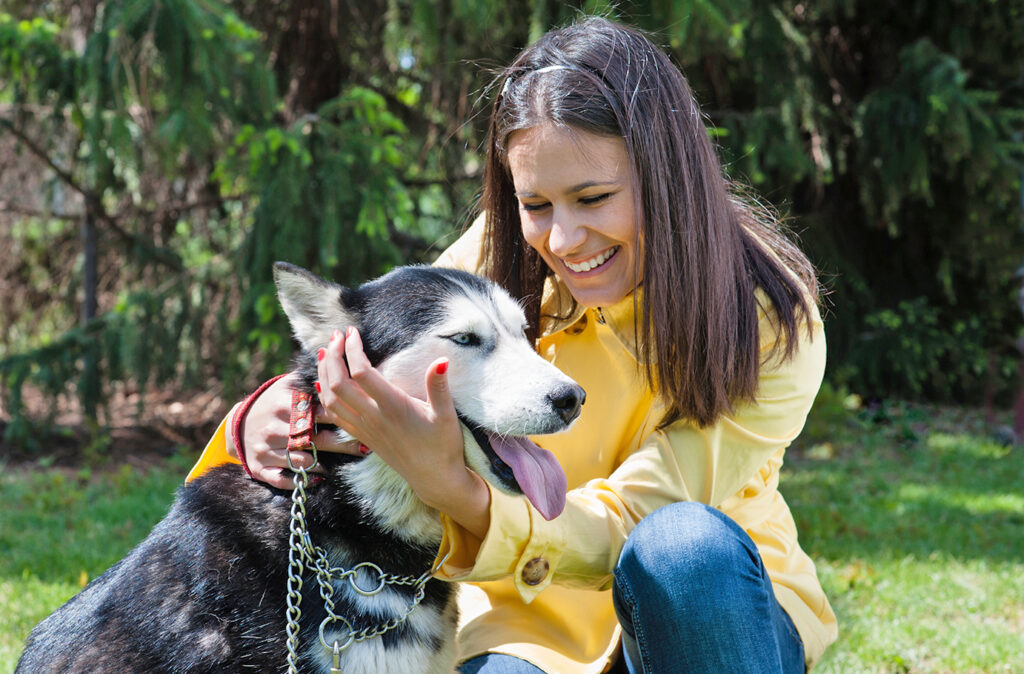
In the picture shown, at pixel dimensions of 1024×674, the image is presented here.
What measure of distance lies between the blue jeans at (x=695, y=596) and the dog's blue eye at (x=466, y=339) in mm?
590

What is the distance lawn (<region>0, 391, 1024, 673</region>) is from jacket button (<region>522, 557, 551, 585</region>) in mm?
1489

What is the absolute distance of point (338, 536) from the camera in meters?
2.02

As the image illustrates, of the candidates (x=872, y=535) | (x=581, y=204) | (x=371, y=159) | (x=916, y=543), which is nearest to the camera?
(x=581, y=204)

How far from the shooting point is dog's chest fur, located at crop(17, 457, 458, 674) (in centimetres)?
189

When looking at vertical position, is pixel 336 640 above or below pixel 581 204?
below

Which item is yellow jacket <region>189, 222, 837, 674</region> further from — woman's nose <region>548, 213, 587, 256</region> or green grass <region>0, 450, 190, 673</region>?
green grass <region>0, 450, 190, 673</region>

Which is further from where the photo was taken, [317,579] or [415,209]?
[415,209]

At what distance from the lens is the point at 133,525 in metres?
4.46

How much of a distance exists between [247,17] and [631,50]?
4.76 m

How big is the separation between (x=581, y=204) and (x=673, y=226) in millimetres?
248

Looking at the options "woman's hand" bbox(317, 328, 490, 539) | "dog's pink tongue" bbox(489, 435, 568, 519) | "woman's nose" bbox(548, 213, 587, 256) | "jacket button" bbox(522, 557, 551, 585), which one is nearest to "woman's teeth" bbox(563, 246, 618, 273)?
"woman's nose" bbox(548, 213, 587, 256)

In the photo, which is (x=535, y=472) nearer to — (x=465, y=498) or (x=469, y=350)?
(x=465, y=498)

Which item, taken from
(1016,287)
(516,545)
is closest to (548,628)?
(516,545)

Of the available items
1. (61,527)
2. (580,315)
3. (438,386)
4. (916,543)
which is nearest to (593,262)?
(580,315)
